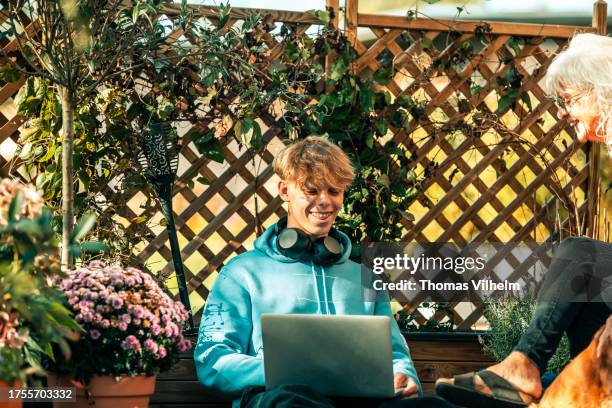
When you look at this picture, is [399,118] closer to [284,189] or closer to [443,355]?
[443,355]

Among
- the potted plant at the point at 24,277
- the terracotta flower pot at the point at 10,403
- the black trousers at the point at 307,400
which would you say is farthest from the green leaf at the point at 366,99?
the potted plant at the point at 24,277

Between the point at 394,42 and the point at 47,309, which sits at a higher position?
the point at 394,42

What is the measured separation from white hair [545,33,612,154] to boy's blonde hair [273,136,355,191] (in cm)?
62

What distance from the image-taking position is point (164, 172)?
3322 mm

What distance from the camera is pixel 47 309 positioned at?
1615 mm

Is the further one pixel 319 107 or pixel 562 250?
pixel 319 107

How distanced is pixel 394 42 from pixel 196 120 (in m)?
0.90

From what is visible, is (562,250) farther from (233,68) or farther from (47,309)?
(233,68)

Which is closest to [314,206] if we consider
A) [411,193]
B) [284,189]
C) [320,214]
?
[320,214]

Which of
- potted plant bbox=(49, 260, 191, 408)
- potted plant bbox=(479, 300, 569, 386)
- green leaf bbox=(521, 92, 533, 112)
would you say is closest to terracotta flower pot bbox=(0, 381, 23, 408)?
potted plant bbox=(49, 260, 191, 408)

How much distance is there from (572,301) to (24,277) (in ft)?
4.53

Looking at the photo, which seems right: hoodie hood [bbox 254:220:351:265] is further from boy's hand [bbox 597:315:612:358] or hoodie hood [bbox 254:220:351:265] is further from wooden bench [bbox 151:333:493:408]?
boy's hand [bbox 597:315:612:358]

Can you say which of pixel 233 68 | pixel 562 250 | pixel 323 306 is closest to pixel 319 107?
pixel 233 68

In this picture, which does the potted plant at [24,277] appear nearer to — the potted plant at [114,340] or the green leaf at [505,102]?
the potted plant at [114,340]
